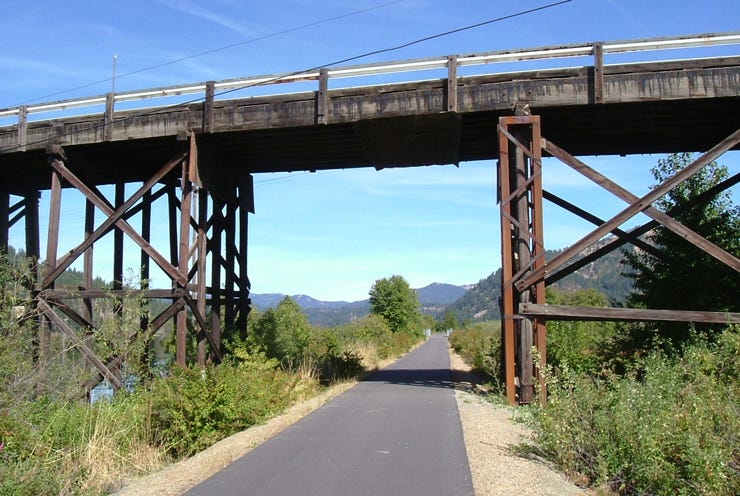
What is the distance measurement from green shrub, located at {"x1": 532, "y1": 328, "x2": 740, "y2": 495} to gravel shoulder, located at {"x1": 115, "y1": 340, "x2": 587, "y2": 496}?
0.43 metres

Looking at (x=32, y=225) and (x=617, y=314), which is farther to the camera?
(x=32, y=225)

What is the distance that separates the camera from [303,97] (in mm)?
14398

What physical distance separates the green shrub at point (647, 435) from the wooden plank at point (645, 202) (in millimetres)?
4197

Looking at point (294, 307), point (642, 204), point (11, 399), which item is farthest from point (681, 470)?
point (294, 307)

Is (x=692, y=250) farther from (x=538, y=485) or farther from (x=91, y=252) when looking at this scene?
(x=91, y=252)

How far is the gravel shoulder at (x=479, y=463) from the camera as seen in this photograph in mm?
6754

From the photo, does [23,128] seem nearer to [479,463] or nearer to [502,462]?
[479,463]

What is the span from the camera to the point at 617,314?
484 inches

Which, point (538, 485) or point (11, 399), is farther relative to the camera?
point (11, 399)

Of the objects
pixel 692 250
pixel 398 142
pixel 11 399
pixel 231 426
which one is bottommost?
pixel 231 426

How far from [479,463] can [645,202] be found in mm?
6890

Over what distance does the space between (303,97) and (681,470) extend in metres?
10.7

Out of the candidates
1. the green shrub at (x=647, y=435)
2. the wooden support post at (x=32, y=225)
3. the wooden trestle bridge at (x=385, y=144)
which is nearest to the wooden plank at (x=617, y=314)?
the wooden trestle bridge at (x=385, y=144)

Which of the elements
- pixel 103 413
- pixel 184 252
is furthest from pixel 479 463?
pixel 184 252
